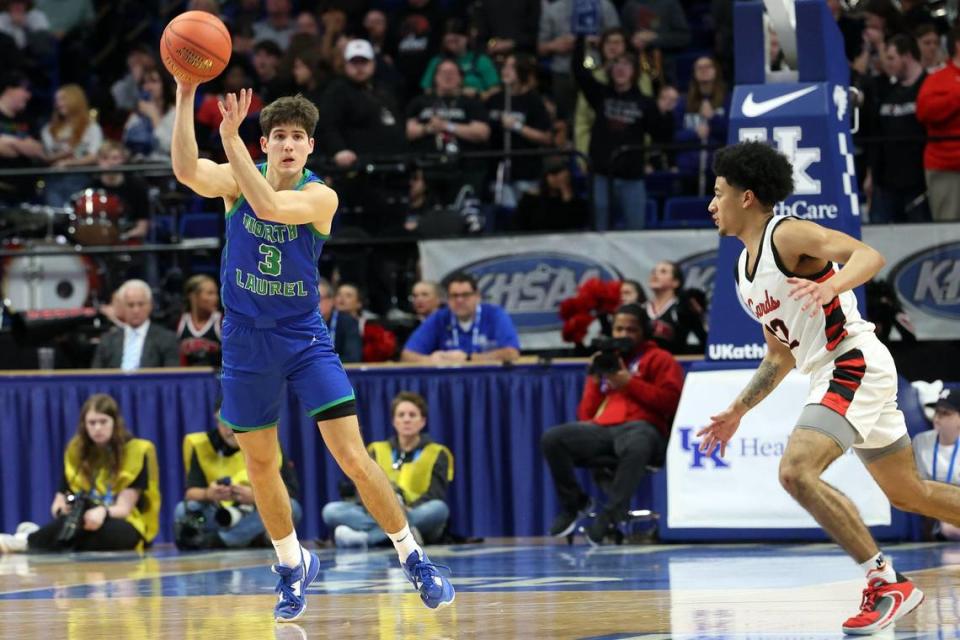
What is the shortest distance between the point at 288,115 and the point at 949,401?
533 centimetres

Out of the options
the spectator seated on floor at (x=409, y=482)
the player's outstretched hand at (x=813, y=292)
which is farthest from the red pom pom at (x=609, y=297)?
the player's outstretched hand at (x=813, y=292)

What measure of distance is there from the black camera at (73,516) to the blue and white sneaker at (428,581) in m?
5.42

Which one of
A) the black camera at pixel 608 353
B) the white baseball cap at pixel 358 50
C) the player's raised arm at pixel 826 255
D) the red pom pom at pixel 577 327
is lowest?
the black camera at pixel 608 353

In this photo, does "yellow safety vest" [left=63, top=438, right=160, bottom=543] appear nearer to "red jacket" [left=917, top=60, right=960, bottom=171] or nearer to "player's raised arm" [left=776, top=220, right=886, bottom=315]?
"red jacket" [left=917, top=60, right=960, bottom=171]

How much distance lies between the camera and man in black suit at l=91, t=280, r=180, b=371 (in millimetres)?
12859

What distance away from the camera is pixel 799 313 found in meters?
6.54

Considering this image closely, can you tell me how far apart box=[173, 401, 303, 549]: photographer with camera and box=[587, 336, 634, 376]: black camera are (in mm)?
2354

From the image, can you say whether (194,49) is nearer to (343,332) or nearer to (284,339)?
(284,339)

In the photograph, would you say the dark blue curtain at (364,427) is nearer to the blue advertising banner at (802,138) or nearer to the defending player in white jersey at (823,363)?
the blue advertising banner at (802,138)

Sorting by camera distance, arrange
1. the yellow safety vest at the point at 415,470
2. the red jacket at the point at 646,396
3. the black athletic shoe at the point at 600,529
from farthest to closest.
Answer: the yellow safety vest at the point at 415,470 → the red jacket at the point at 646,396 → the black athletic shoe at the point at 600,529

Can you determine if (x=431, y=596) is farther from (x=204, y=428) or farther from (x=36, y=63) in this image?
(x=36, y=63)

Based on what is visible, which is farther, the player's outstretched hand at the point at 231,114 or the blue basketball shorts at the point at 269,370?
the blue basketball shorts at the point at 269,370

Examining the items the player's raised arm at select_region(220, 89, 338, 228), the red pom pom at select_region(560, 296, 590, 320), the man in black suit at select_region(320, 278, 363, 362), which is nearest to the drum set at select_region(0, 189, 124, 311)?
the man in black suit at select_region(320, 278, 363, 362)

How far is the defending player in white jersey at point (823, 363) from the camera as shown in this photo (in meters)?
6.20
